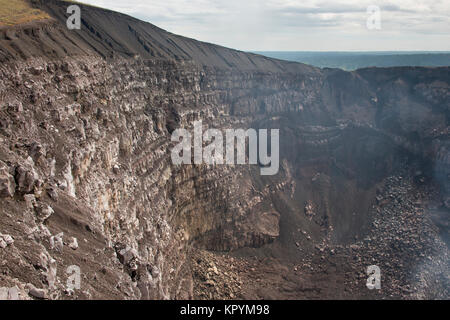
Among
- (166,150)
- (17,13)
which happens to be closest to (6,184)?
(17,13)

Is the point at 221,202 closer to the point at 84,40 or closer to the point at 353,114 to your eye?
the point at 84,40

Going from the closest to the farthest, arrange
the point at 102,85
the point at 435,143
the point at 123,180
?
the point at 123,180
the point at 102,85
the point at 435,143

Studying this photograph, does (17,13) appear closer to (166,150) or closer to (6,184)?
(166,150)

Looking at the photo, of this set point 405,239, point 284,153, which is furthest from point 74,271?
point 284,153

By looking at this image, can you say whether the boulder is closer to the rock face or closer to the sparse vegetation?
the rock face

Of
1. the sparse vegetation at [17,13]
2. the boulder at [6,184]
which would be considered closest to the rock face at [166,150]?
the boulder at [6,184]

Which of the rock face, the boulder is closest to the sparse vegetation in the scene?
the rock face
